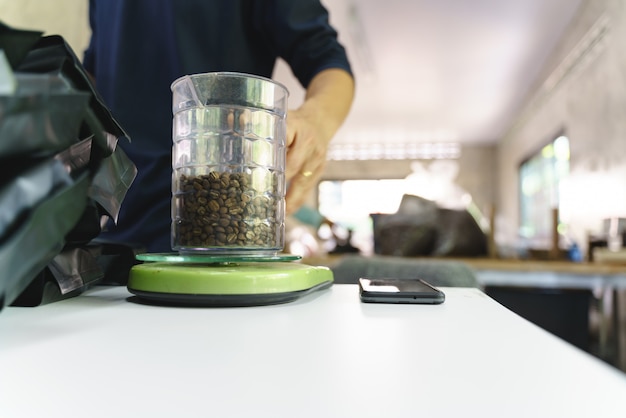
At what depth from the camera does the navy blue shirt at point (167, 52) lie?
720 mm

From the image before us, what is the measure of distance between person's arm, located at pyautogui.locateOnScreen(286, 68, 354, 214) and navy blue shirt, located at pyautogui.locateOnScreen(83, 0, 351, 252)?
38 mm

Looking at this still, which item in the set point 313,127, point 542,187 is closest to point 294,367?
point 313,127

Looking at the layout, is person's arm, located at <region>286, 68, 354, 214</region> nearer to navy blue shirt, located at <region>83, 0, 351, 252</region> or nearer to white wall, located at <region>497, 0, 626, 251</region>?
navy blue shirt, located at <region>83, 0, 351, 252</region>

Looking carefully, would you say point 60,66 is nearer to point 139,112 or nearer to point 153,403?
point 153,403

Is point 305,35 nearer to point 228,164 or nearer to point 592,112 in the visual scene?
point 228,164

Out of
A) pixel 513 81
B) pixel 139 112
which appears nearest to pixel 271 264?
pixel 139 112

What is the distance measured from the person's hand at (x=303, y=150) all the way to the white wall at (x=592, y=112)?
2416mm

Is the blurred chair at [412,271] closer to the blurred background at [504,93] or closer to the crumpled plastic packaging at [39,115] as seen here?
the crumpled plastic packaging at [39,115]

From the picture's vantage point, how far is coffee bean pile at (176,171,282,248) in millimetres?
444

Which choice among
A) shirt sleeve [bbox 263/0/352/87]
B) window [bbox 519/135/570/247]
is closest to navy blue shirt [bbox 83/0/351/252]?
shirt sleeve [bbox 263/0/352/87]

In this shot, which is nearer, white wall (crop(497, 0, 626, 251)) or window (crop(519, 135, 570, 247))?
white wall (crop(497, 0, 626, 251))

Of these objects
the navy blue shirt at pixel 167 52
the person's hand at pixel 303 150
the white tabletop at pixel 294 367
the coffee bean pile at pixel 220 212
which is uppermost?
the navy blue shirt at pixel 167 52

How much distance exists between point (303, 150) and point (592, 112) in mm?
3295

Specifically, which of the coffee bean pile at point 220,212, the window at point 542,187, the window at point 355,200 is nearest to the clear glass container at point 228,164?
the coffee bean pile at point 220,212
